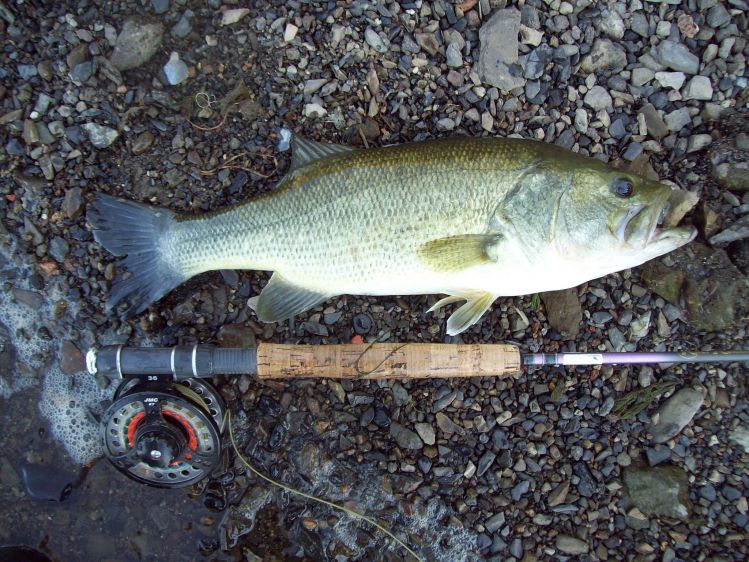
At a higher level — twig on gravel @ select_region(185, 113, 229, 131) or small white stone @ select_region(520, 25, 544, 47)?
small white stone @ select_region(520, 25, 544, 47)

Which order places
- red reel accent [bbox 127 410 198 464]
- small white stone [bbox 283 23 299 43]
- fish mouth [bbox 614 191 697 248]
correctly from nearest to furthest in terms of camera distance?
1. fish mouth [bbox 614 191 697 248]
2. red reel accent [bbox 127 410 198 464]
3. small white stone [bbox 283 23 299 43]

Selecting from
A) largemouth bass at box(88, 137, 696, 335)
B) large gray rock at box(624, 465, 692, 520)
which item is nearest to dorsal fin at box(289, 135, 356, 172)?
largemouth bass at box(88, 137, 696, 335)

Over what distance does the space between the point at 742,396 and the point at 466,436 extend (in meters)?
1.63

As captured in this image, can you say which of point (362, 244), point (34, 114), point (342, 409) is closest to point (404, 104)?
point (362, 244)

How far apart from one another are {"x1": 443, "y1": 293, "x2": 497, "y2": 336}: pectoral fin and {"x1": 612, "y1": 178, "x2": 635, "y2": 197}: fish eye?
0.80m

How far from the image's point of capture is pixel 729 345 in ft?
10.0

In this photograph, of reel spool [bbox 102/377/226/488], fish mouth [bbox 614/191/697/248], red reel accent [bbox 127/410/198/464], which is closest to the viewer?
fish mouth [bbox 614/191/697/248]

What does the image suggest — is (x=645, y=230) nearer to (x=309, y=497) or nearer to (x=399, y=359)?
(x=399, y=359)

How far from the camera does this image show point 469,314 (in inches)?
111

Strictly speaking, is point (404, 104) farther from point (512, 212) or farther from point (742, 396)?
point (742, 396)

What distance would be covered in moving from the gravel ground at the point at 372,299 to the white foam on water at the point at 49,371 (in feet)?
0.04

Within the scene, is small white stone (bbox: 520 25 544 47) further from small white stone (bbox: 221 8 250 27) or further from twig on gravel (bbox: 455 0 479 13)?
small white stone (bbox: 221 8 250 27)

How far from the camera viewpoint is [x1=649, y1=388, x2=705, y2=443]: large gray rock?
305 cm

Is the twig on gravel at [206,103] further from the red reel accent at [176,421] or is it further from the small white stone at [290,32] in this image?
the red reel accent at [176,421]
